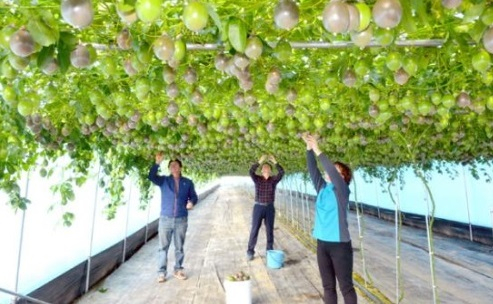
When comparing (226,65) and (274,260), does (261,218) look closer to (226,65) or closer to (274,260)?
(274,260)

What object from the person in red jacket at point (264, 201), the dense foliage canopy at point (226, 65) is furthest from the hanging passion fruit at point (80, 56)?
the person in red jacket at point (264, 201)

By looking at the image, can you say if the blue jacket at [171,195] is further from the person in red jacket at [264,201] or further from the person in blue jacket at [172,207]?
the person in red jacket at [264,201]

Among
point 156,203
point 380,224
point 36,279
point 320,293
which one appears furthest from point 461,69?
point 380,224

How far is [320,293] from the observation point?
17.2 feet

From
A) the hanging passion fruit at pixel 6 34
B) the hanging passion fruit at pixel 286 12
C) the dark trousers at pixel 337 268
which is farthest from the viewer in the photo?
the dark trousers at pixel 337 268

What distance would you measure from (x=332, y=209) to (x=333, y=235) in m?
0.23

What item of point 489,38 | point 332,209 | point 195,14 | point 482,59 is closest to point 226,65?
point 195,14

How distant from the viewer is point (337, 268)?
11.7 feet

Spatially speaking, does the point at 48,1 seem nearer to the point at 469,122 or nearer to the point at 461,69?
the point at 461,69

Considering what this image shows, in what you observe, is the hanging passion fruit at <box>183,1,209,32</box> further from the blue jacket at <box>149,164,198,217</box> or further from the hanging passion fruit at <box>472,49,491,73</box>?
the blue jacket at <box>149,164,198,217</box>

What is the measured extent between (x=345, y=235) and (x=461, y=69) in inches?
59.7

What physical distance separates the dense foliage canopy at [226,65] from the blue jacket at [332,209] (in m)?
0.60

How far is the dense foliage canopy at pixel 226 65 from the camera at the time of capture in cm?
152

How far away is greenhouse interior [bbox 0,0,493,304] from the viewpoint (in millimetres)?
1702
